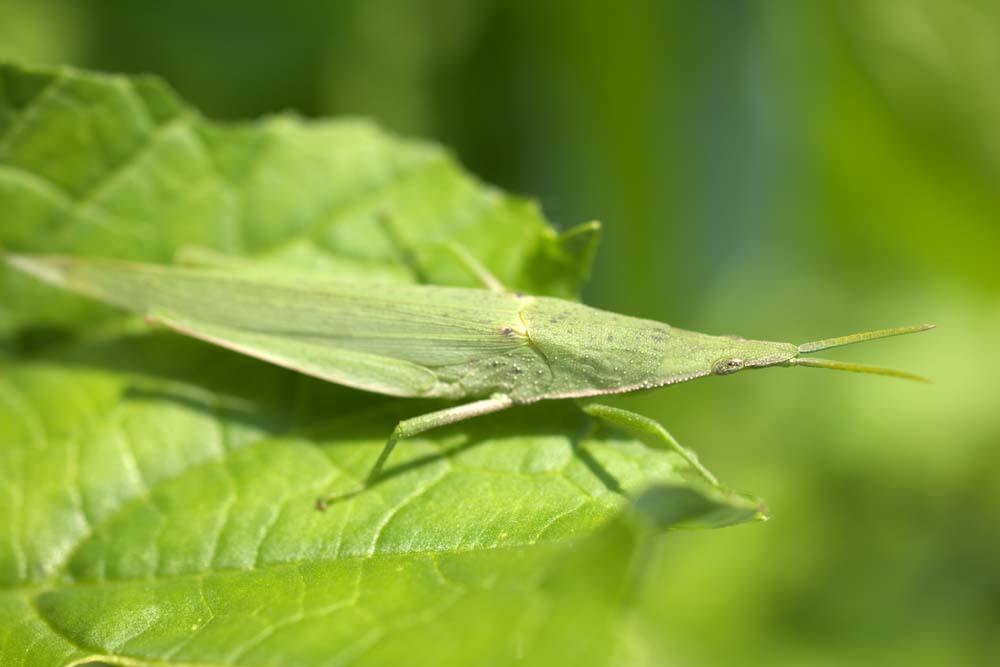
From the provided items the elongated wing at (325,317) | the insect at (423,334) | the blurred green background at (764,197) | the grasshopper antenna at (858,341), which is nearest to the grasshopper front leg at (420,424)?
the insect at (423,334)

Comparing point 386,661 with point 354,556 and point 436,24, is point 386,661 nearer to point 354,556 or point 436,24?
point 354,556

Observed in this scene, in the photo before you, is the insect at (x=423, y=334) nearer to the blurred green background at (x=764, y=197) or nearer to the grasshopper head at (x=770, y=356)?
the grasshopper head at (x=770, y=356)

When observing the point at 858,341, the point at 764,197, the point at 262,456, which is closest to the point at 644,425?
the point at 858,341

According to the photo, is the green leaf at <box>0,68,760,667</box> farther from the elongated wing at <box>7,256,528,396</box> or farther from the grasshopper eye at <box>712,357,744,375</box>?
the grasshopper eye at <box>712,357,744,375</box>

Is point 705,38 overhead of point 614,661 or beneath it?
overhead

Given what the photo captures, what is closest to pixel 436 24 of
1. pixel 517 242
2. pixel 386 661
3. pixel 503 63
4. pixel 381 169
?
pixel 503 63

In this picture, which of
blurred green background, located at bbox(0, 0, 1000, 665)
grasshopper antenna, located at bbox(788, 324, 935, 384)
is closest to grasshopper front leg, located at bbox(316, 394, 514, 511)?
grasshopper antenna, located at bbox(788, 324, 935, 384)
